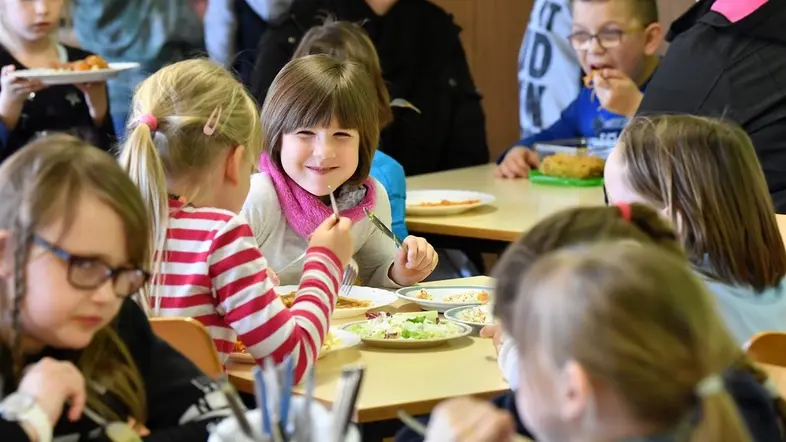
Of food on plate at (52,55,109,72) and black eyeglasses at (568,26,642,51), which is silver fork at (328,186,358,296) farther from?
black eyeglasses at (568,26,642,51)

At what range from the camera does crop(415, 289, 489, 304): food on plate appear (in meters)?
Result: 2.37

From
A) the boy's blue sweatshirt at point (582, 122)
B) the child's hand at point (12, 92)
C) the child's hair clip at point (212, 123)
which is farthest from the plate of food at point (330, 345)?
the boy's blue sweatshirt at point (582, 122)

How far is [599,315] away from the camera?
3.56 feet

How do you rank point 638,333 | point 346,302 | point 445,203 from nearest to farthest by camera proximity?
point 638,333 < point 346,302 < point 445,203

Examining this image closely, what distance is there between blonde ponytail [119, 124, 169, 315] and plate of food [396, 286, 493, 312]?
0.59 metres

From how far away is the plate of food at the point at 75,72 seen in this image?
132 inches

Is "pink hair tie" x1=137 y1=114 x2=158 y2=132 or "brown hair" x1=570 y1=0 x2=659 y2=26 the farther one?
"brown hair" x1=570 y1=0 x2=659 y2=26

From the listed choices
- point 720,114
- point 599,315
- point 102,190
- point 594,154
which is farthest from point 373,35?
point 599,315

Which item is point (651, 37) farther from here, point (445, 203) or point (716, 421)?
point (716, 421)

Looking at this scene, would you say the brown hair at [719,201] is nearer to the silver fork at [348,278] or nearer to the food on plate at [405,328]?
the food on plate at [405,328]

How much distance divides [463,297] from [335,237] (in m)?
0.48

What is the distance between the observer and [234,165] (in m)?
2.05

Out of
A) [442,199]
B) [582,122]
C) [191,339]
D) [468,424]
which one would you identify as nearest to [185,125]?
[191,339]

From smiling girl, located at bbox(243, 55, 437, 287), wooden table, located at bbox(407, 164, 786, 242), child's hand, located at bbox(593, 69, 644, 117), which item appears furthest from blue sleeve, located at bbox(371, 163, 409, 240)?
child's hand, located at bbox(593, 69, 644, 117)
